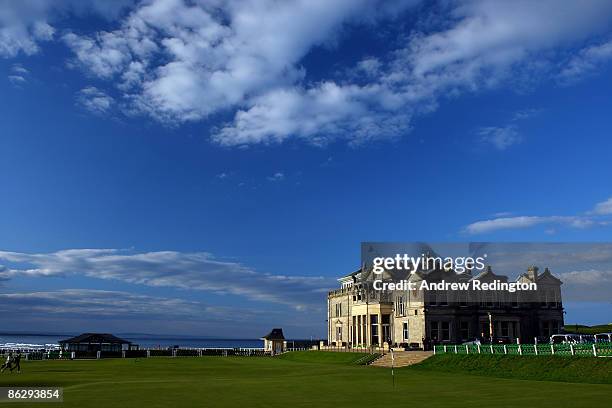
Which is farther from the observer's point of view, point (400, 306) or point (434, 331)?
point (400, 306)

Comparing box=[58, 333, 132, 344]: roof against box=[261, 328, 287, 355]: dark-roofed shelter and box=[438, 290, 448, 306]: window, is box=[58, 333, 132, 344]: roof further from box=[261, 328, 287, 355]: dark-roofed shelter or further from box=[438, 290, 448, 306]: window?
box=[438, 290, 448, 306]: window

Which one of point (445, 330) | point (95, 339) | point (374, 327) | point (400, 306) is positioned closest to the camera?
point (445, 330)

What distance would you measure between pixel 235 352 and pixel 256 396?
70.9 m

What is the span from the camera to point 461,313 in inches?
3002

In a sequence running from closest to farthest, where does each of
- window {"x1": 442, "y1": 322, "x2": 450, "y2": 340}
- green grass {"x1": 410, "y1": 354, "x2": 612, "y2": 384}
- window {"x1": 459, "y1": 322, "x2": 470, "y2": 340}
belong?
green grass {"x1": 410, "y1": 354, "x2": 612, "y2": 384} → window {"x1": 442, "y1": 322, "x2": 450, "y2": 340} → window {"x1": 459, "y1": 322, "x2": 470, "y2": 340}

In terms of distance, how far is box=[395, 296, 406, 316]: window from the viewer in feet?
261

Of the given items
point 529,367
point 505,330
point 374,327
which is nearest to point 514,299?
point 505,330

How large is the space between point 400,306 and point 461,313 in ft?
28.1

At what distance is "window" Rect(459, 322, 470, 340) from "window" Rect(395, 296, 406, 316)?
7.74 metres

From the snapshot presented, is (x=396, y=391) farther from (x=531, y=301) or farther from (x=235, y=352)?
(x=235, y=352)

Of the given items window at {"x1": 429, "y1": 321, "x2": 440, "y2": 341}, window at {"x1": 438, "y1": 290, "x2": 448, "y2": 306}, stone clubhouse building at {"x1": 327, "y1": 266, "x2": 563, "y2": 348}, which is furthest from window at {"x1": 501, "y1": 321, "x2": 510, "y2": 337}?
window at {"x1": 429, "y1": 321, "x2": 440, "y2": 341}

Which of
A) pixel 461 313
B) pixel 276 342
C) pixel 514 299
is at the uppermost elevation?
pixel 514 299

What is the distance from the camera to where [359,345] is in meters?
82.1

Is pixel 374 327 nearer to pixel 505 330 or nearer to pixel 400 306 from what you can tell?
pixel 400 306
